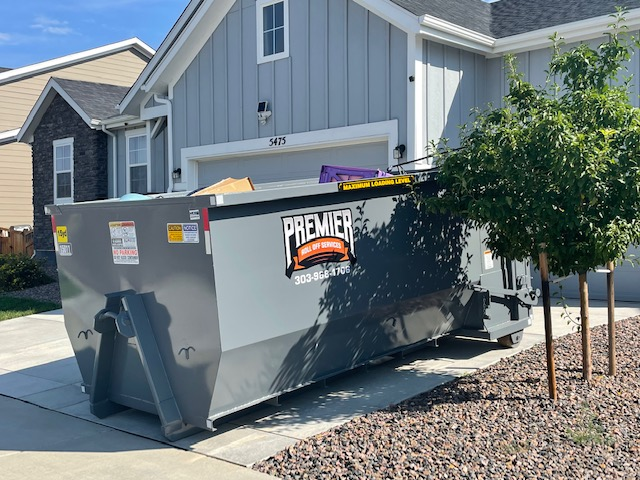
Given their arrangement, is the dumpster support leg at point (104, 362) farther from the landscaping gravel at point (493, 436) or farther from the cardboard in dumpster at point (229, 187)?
the landscaping gravel at point (493, 436)

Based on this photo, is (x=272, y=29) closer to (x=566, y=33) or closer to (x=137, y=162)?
(x=566, y=33)

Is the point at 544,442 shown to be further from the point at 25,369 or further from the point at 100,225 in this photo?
the point at 25,369

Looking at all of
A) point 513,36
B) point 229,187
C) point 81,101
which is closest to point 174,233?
point 229,187

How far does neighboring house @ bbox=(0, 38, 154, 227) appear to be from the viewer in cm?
2222

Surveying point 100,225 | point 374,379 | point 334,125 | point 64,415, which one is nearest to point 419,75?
point 334,125

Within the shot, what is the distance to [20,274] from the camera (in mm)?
15289

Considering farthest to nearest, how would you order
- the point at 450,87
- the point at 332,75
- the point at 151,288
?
the point at 332,75 < the point at 450,87 < the point at 151,288

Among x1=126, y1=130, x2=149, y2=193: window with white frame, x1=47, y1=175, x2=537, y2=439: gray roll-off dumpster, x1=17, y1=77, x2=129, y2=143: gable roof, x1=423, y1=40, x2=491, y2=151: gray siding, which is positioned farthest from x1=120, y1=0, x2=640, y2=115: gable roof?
x1=47, y1=175, x2=537, y2=439: gray roll-off dumpster

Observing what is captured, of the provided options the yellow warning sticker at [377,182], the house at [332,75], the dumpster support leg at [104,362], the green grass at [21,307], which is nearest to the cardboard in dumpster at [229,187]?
→ the yellow warning sticker at [377,182]

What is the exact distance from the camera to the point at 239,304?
5.14 metres

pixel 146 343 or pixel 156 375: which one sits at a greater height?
pixel 146 343

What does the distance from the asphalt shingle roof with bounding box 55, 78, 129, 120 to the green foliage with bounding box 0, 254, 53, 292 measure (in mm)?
4008

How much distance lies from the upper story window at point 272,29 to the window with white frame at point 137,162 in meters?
5.06

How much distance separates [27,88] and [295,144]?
1562 centimetres
